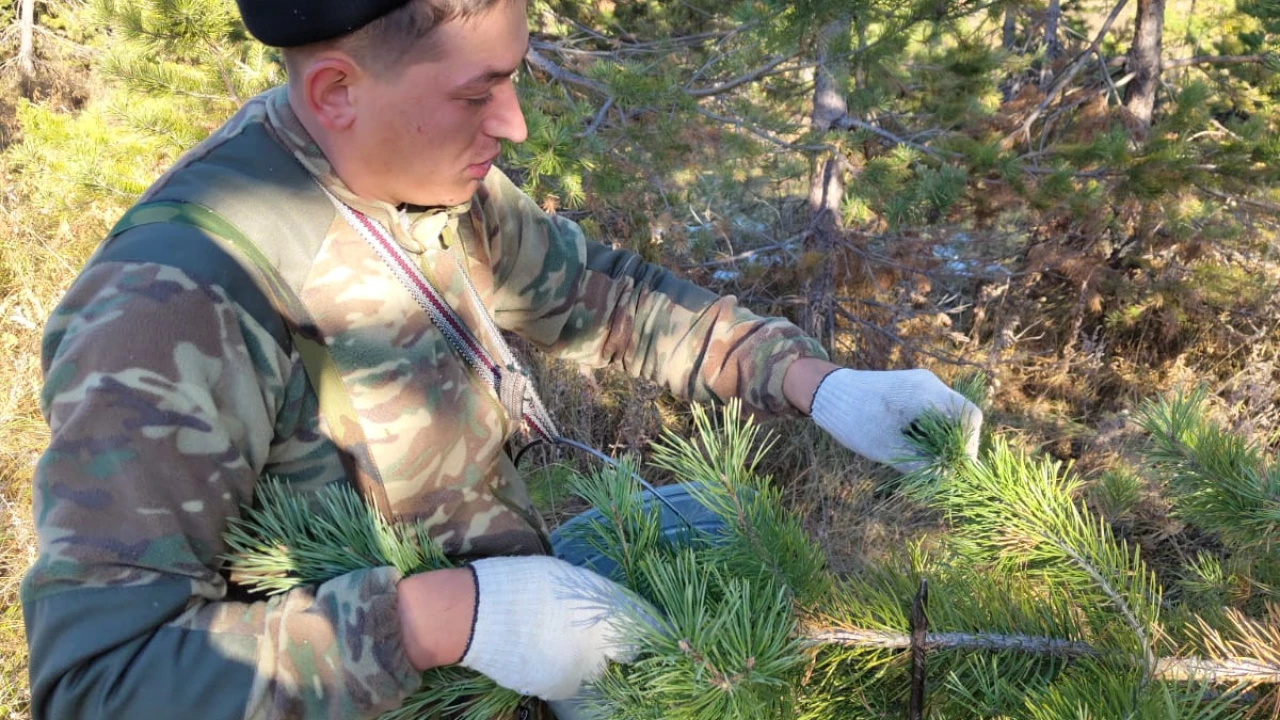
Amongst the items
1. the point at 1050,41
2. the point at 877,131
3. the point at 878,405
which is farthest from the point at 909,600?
the point at 1050,41

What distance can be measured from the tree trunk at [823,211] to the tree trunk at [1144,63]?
58.3 inches

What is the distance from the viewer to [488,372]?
1.35 metres

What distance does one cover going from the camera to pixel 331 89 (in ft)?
3.79

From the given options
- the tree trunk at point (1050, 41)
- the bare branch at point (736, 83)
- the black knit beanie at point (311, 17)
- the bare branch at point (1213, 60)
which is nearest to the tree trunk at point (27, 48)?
the bare branch at point (736, 83)

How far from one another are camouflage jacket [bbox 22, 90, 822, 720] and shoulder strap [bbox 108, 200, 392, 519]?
1cm

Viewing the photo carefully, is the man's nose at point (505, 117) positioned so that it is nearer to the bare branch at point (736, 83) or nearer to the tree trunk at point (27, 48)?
the bare branch at point (736, 83)

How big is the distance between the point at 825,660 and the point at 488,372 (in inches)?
28.8

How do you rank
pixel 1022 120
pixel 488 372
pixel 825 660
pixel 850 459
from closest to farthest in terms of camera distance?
1. pixel 825 660
2. pixel 488 372
3. pixel 850 459
4. pixel 1022 120

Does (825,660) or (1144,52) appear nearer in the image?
(825,660)

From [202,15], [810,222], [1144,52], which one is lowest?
[810,222]

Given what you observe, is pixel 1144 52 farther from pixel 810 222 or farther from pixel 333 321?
pixel 333 321

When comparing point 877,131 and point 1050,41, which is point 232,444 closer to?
point 877,131

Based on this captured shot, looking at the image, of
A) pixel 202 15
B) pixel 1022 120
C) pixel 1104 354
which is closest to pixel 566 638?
pixel 202 15

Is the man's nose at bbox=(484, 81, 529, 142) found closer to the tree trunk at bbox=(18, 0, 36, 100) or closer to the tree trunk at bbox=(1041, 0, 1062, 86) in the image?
the tree trunk at bbox=(1041, 0, 1062, 86)
